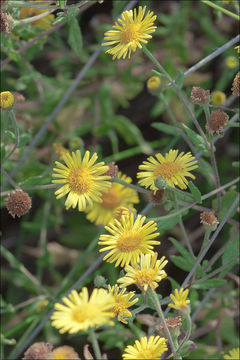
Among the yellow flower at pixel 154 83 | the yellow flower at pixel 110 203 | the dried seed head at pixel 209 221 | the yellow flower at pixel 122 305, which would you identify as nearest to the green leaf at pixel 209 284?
the dried seed head at pixel 209 221

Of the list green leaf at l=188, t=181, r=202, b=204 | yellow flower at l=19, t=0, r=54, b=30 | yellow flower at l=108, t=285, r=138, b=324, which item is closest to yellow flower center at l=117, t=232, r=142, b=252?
yellow flower at l=108, t=285, r=138, b=324

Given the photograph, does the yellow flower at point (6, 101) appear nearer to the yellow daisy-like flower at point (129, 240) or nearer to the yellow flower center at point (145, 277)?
the yellow daisy-like flower at point (129, 240)

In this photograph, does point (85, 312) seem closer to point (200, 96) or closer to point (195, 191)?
point (195, 191)

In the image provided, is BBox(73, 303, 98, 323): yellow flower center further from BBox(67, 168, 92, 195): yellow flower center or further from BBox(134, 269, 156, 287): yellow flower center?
BBox(67, 168, 92, 195): yellow flower center

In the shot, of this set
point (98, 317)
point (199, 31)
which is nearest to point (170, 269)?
point (98, 317)

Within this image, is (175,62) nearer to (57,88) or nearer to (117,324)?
(57,88)

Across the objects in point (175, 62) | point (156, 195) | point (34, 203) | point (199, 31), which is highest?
Result: point (199, 31)

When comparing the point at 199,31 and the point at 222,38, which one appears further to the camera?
the point at 199,31

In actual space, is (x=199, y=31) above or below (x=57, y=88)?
above

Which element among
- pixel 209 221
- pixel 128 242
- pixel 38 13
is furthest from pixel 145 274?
pixel 38 13
